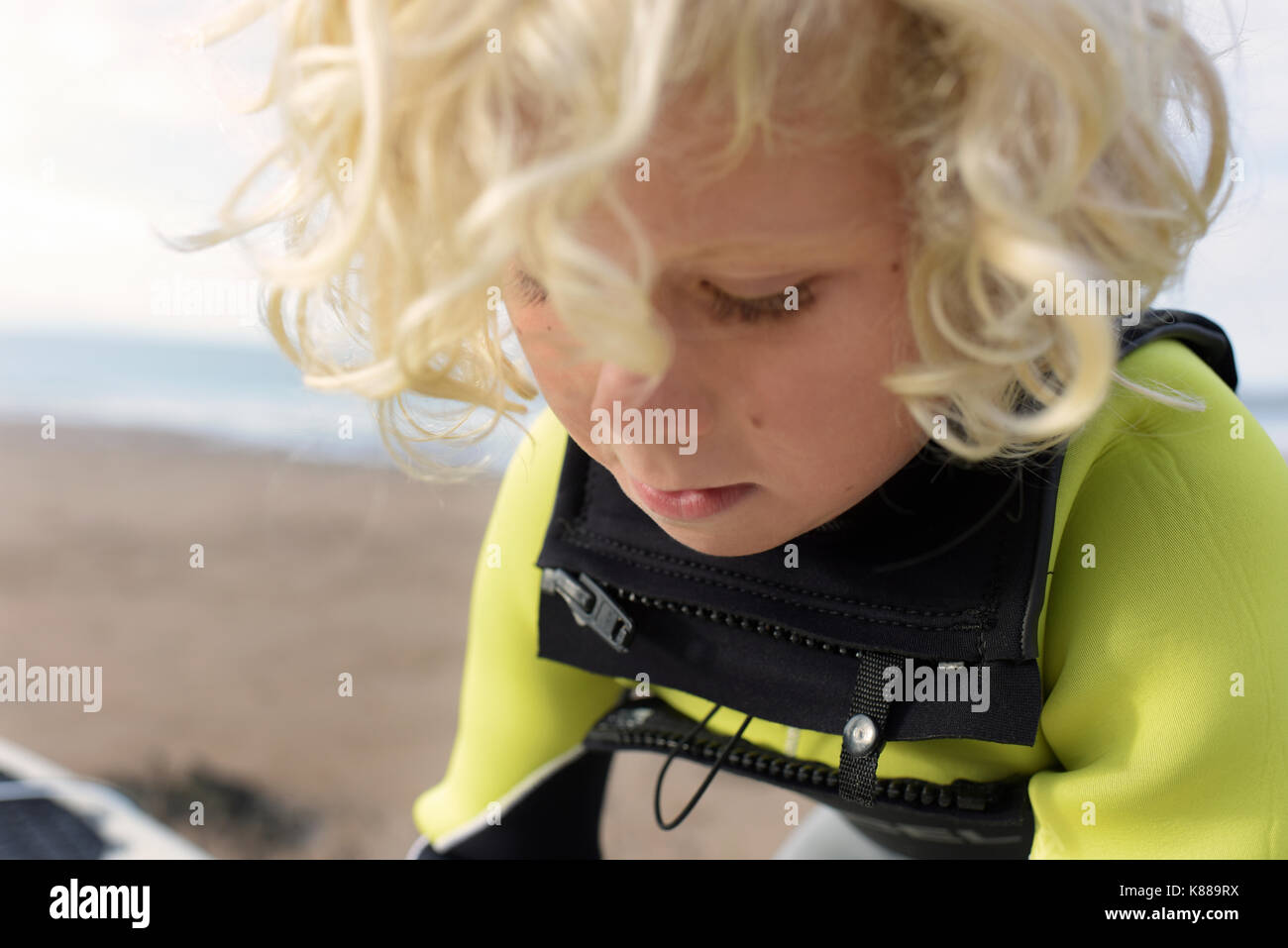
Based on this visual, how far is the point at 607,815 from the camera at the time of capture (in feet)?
6.29

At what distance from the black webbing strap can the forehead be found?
0.30m

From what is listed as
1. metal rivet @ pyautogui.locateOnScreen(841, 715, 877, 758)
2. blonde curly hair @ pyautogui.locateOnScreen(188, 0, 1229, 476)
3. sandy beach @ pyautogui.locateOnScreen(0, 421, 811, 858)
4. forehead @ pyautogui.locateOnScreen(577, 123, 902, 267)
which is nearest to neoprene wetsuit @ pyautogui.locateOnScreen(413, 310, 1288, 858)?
metal rivet @ pyautogui.locateOnScreen(841, 715, 877, 758)

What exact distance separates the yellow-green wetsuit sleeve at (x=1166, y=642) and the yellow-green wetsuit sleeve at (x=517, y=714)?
40 centimetres

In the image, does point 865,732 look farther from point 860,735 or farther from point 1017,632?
point 1017,632

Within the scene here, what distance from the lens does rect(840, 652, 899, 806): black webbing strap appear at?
69 centimetres

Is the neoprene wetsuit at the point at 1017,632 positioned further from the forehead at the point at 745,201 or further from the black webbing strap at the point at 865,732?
the forehead at the point at 745,201

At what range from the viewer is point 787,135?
0.49 m

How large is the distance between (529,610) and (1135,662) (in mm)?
460

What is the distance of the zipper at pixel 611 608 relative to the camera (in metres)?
0.76

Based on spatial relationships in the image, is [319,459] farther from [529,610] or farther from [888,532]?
[888,532]

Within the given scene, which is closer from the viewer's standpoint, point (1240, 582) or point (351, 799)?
point (1240, 582)

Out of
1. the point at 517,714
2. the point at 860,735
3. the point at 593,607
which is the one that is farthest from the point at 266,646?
the point at 860,735

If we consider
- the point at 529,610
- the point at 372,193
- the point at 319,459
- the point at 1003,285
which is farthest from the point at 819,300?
the point at 319,459

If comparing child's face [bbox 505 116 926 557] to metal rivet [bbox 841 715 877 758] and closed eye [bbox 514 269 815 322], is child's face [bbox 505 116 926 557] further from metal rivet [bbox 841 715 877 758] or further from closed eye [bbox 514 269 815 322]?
metal rivet [bbox 841 715 877 758]
